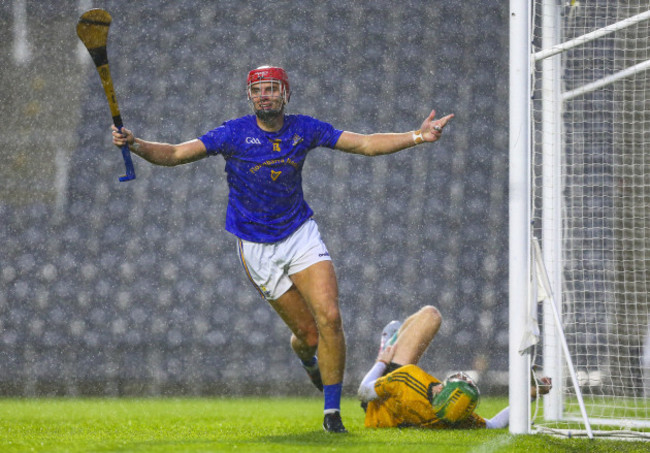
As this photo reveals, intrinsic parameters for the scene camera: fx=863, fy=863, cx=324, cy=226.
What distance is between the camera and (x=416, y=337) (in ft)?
13.8

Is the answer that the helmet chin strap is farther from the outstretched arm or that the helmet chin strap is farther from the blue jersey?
the outstretched arm

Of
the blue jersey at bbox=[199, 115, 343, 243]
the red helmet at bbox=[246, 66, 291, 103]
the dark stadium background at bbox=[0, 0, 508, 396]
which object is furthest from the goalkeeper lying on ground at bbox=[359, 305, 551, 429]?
the dark stadium background at bbox=[0, 0, 508, 396]

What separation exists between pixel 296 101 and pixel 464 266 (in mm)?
1980

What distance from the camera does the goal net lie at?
443 centimetres

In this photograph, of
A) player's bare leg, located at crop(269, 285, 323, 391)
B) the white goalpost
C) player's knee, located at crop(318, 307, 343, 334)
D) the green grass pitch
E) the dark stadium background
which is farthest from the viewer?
the dark stadium background

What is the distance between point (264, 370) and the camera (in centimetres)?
699

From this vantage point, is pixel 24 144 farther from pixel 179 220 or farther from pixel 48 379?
pixel 48 379

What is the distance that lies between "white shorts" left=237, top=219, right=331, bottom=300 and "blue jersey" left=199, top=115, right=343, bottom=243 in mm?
43

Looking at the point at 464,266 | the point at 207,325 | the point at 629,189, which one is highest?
A: the point at 629,189

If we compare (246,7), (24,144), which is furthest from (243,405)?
(246,7)

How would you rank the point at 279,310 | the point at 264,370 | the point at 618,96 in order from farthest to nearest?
the point at 264,370 → the point at 618,96 → the point at 279,310

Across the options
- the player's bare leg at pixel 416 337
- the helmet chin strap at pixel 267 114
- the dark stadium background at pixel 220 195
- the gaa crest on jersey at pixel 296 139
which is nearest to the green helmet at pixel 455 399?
the player's bare leg at pixel 416 337

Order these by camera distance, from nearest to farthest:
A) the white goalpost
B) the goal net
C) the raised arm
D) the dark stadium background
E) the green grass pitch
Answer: the green grass pitch
the raised arm
the white goalpost
the goal net
the dark stadium background

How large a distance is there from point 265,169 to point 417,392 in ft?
4.02
